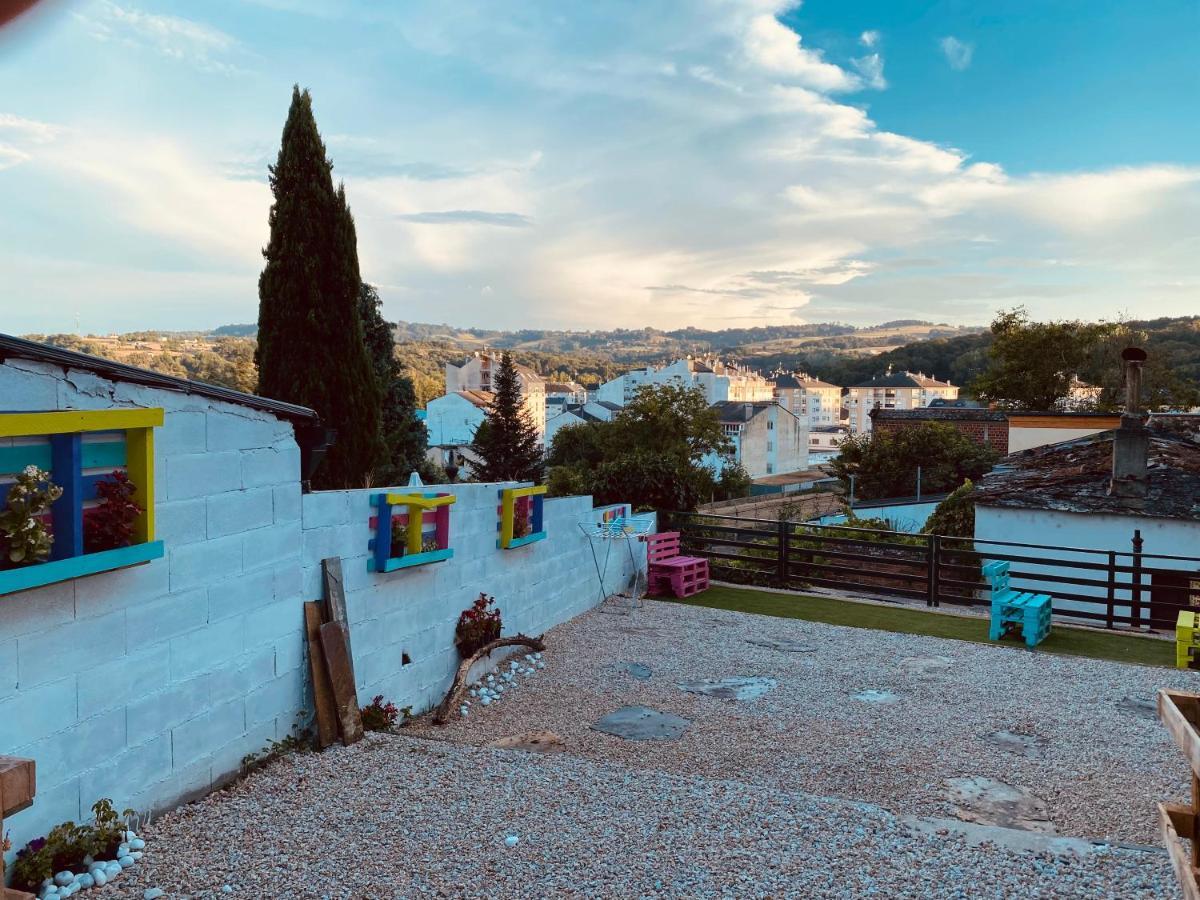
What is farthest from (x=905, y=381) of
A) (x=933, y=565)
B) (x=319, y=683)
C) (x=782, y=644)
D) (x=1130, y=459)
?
(x=319, y=683)

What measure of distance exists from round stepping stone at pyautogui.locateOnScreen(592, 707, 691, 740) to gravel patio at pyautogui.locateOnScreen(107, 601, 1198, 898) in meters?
0.11

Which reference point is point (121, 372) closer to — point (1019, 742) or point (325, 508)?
point (325, 508)

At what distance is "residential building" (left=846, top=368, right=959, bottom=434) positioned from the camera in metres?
94.9

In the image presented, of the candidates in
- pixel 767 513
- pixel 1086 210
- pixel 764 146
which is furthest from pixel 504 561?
pixel 767 513

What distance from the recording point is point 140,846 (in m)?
3.70

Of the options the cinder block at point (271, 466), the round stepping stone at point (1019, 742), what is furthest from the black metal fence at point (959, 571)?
the cinder block at point (271, 466)

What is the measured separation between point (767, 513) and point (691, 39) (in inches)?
1018

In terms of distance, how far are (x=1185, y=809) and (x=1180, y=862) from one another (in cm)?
38

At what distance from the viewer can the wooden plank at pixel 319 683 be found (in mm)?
5172

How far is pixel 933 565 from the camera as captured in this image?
11.2 meters

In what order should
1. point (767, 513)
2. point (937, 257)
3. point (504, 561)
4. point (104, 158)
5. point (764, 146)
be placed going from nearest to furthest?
1. point (104, 158)
2. point (504, 561)
3. point (764, 146)
4. point (767, 513)
5. point (937, 257)

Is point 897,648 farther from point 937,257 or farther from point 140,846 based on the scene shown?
point 937,257

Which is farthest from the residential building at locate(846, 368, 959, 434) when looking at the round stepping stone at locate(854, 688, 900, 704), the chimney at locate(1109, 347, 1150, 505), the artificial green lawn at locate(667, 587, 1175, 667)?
the round stepping stone at locate(854, 688, 900, 704)

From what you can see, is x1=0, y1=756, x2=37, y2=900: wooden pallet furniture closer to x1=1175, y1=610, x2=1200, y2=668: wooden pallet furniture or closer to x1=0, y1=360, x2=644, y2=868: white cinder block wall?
x1=0, y1=360, x2=644, y2=868: white cinder block wall
